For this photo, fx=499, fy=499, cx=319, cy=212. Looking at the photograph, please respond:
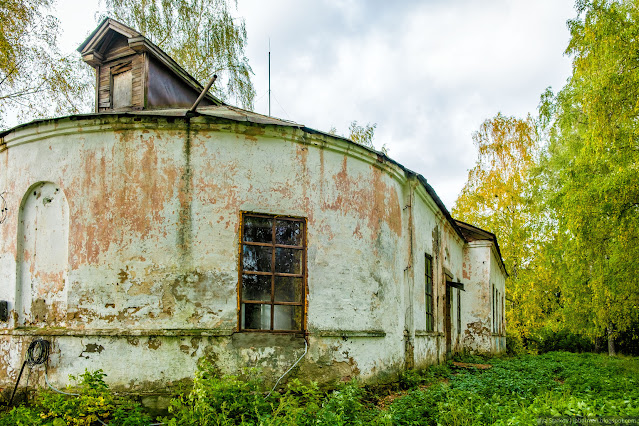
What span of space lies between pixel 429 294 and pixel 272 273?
5833 mm

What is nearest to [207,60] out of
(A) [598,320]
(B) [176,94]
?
(B) [176,94]

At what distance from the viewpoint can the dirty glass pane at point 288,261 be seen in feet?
24.7

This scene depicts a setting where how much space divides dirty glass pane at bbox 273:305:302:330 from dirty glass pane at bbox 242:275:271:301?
0.83 ft

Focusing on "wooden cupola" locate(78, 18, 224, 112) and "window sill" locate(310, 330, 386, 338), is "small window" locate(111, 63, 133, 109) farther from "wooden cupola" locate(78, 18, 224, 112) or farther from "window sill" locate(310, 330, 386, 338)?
"window sill" locate(310, 330, 386, 338)

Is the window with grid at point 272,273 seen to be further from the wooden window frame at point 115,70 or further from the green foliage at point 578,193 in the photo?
the green foliage at point 578,193

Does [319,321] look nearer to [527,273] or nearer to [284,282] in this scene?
[284,282]

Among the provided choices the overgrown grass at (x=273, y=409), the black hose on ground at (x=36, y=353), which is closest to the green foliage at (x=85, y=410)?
Answer: the overgrown grass at (x=273, y=409)

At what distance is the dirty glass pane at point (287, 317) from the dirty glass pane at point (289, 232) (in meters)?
0.98

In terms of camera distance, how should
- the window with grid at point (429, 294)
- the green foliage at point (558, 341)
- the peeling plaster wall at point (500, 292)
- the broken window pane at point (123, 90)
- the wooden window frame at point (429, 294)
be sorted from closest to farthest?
the broken window pane at point (123, 90) < the wooden window frame at point (429, 294) < the window with grid at point (429, 294) < the peeling plaster wall at point (500, 292) < the green foliage at point (558, 341)

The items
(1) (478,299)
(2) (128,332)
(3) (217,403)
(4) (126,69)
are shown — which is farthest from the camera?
(1) (478,299)

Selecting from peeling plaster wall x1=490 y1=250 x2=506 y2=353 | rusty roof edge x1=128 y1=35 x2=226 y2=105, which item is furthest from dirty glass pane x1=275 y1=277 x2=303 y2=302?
peeling plaster wall x1=490 y1=250 x2=506 y2=353

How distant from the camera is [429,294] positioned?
12055 millimetres

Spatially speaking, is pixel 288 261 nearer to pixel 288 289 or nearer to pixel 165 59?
pixel 288 289

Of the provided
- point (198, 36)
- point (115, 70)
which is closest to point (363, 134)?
point (198, 36)
